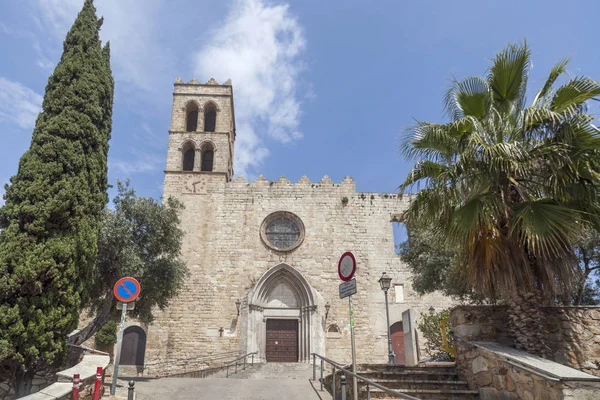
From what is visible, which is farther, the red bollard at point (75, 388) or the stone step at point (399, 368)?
the stone step at point (399, 368)

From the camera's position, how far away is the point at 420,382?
678 centimetres

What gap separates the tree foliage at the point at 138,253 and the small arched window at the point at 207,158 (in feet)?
24.2

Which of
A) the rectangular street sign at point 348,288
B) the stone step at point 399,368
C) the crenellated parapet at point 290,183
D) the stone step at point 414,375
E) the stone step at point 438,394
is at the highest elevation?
the crenellated parapet at point 290,183

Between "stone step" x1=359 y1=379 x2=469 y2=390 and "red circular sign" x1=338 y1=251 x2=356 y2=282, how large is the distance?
7.00 feet

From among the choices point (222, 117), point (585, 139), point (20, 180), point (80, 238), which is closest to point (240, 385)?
point (80, 238)

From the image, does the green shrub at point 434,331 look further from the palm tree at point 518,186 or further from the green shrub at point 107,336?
the green shrub at point 107,336

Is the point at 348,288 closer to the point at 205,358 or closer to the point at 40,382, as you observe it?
the point at 40,382

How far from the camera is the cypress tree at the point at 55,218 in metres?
7.73

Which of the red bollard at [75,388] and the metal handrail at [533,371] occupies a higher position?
the metal handrail at [533,371]

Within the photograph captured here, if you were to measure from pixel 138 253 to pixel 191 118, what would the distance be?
466 inches

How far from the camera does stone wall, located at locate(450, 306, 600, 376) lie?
19.9 ft

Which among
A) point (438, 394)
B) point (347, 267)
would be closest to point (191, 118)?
point (347, 267)

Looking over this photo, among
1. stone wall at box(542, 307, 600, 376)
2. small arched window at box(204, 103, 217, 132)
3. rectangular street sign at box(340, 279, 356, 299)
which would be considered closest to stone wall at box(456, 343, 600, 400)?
stone wall at box(542, 307, 600, 376)

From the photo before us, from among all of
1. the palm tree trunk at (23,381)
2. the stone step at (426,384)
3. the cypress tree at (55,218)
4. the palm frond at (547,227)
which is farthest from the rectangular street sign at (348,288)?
the palm tree trunk at (23,381)
